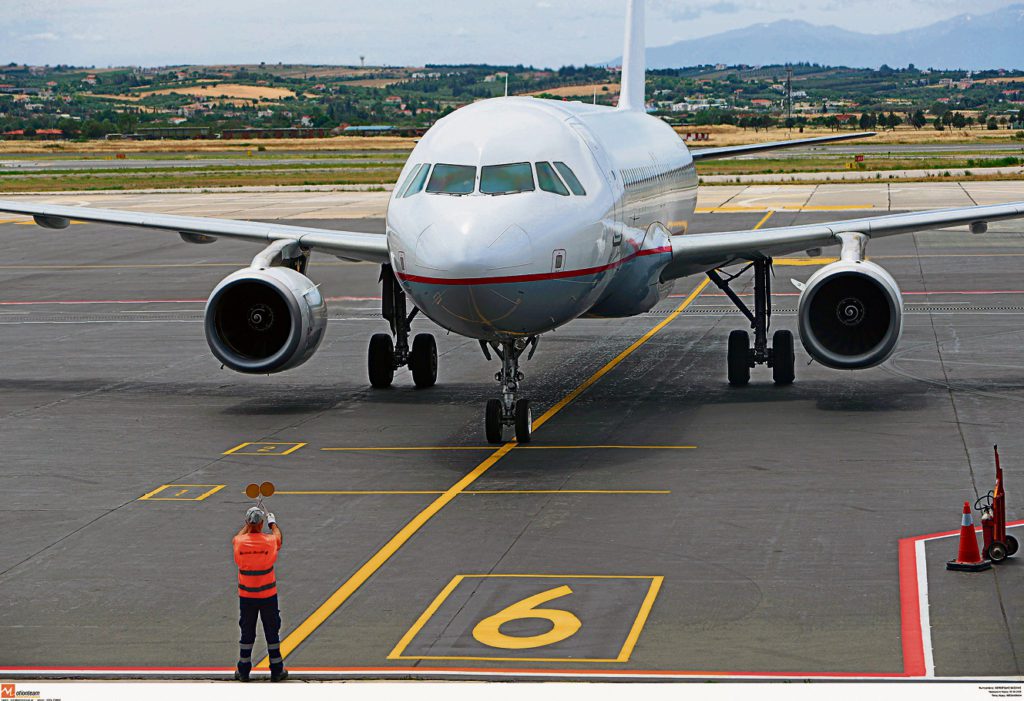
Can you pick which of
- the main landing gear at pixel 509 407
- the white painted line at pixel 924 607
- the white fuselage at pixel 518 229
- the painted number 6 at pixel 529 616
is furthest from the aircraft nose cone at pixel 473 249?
the white painted line at pixel 924 607

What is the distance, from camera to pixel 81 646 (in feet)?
42.0

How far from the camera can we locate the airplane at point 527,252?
61.9ft

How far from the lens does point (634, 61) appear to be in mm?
35281

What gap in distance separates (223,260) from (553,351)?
72.3ft

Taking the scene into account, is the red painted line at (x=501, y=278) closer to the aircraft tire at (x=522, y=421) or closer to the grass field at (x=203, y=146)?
the aircraft tire at (x=522, y=421)

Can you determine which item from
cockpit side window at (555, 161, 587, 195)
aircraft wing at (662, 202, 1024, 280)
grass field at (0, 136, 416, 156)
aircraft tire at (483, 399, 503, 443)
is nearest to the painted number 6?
aircraft tire at (483, 399, 503, 443)

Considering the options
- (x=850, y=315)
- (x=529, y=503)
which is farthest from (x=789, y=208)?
(x=529, y=503)

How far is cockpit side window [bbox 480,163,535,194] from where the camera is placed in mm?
19469

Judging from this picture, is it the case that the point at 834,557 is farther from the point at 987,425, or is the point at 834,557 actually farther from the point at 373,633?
the point at 987,425

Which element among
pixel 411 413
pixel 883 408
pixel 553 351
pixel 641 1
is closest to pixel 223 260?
pixel 641 1

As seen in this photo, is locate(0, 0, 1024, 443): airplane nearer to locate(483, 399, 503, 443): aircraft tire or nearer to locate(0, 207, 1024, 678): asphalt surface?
locate(483, 399, 503, 443): aircraft tire

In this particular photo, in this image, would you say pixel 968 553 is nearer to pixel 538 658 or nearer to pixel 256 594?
pixel 538 658

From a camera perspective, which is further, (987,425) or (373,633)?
(987,425)
